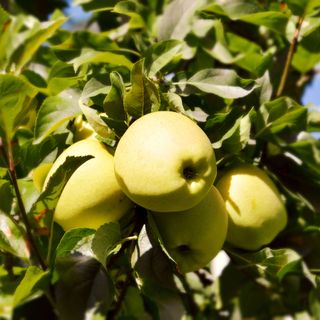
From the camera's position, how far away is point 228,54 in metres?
1.49

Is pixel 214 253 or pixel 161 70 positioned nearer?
pixel 214 253

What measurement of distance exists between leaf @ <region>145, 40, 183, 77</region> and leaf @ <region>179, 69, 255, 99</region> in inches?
2.2

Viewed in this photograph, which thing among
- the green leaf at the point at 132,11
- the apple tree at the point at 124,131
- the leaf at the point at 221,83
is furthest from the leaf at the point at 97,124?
the green leaf at the point at 132,11

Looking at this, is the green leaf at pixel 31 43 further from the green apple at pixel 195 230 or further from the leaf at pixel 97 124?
the green apple at pixel 195 230

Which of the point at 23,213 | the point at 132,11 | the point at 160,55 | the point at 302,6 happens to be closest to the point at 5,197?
the point at 23,213

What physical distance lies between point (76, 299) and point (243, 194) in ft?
1.31

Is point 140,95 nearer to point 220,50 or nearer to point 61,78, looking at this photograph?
point 61,78

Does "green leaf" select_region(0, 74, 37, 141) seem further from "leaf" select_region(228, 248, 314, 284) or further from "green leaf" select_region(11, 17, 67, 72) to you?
"leaf" select_region(228, 248, 314, 284)

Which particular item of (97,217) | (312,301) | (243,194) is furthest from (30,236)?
(312,301)

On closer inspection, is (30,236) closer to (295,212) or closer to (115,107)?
(115,107)

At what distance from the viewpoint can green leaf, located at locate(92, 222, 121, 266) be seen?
92cm

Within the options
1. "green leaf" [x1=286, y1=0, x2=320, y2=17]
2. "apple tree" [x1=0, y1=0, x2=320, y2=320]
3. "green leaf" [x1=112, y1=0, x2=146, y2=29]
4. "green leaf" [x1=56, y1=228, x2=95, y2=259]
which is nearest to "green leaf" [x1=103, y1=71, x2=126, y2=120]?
"apple tree" [x1=0, y1=0, x2=320, y2=320]

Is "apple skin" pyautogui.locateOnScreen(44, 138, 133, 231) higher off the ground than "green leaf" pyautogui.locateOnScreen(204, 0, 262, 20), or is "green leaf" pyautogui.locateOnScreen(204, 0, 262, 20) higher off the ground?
"green leaf" pyautogui.locateOnScreen(204, 0, 262, 20)

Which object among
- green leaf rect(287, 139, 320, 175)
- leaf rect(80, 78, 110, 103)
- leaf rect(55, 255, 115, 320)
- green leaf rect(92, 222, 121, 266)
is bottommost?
green leaf rect(287, 139, 320, 175)
